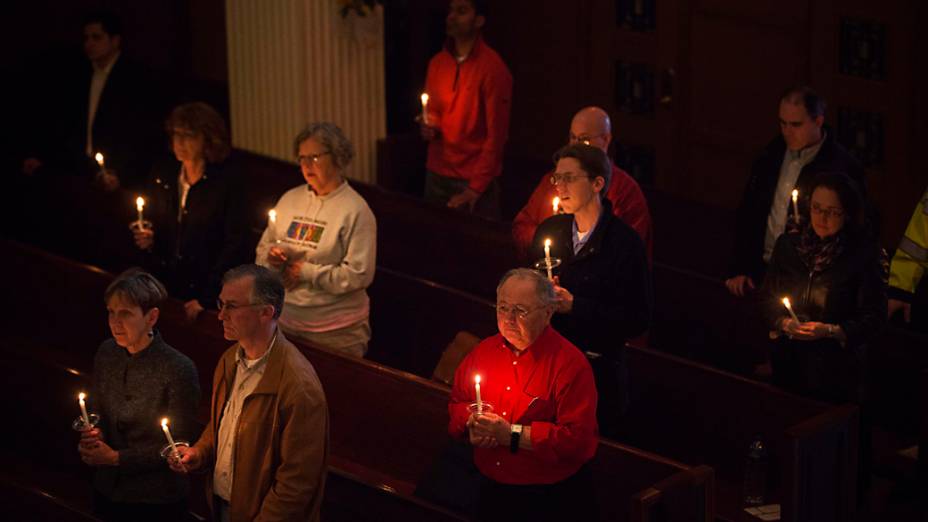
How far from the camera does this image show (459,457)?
5262 mm

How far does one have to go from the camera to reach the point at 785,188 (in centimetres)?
659

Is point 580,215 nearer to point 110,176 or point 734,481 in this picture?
point 734,481

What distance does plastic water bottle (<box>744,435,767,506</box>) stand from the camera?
18.7 ft

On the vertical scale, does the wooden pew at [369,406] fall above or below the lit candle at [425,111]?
below

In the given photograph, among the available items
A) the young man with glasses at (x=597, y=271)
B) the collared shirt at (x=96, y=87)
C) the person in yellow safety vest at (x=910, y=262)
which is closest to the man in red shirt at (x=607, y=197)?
the young man with glasses at (x=597, y=271)

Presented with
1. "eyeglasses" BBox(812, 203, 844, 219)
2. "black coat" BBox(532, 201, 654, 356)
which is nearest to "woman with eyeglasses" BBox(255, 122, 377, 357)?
"black coat" BBox(532, 201, 654, 356)

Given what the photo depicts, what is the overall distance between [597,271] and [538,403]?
2.72 ft

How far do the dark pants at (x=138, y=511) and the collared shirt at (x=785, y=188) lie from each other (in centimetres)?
276

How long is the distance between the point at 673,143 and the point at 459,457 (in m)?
4.25

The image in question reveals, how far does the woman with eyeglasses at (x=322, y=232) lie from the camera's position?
6.00m

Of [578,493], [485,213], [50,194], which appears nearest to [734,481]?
[578,493]

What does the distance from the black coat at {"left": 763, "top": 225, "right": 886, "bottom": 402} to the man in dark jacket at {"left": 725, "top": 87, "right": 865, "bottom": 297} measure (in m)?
0.53

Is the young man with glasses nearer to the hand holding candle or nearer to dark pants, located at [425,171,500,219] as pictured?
the hand holding candle

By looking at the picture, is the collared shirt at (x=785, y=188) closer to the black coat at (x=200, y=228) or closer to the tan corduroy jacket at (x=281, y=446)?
the black coat at (x=200, y=228)
